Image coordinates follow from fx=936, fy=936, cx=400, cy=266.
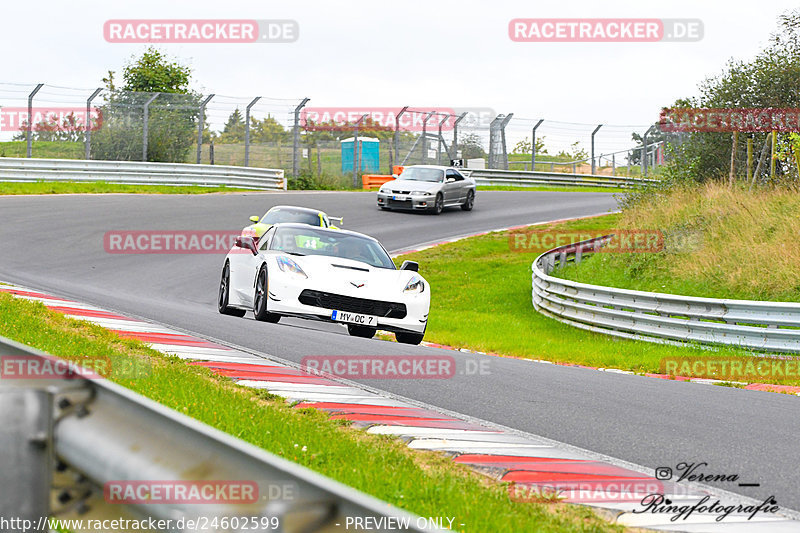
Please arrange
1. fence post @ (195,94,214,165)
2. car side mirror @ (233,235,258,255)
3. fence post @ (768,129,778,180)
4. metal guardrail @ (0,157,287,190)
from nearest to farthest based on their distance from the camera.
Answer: car side mirror @ (233,235,258,255) → fence post @ (768,129,778,180) → metal guardrail @ (0,157,287,190) → fence post @ (195,94,214,165)

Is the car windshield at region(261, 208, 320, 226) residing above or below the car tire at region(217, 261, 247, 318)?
above

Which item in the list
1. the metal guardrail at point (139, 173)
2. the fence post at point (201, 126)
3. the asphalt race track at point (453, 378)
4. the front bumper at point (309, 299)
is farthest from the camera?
the fence post at point (201, 126)

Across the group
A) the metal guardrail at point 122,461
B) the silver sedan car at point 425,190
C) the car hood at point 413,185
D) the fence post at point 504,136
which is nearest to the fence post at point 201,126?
the silver sedan car at point 425,190

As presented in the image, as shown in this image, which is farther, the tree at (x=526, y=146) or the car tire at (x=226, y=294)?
the tree at (x=526, y=146)

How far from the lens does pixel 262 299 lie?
36.4 feet

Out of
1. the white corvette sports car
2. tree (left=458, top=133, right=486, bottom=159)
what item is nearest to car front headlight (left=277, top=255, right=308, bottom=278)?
the white corvette sports car

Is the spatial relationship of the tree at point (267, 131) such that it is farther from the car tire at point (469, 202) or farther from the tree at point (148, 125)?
the car tire at point (469, 202)

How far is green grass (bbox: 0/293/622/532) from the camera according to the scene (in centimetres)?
473

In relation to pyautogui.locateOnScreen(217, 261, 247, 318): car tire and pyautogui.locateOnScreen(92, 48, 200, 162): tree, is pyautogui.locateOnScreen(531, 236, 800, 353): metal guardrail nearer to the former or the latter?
pyautogui.locateOnScreen(217, 261, 247, 318): car tire

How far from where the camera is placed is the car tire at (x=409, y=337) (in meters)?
11.7

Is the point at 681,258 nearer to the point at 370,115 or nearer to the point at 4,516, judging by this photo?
the point at 4,516

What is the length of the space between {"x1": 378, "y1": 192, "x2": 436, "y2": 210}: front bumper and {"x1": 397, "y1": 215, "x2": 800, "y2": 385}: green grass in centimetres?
336

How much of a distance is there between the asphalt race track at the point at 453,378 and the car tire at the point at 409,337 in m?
0.18

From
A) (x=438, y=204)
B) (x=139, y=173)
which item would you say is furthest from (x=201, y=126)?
(x=438, y=204)
